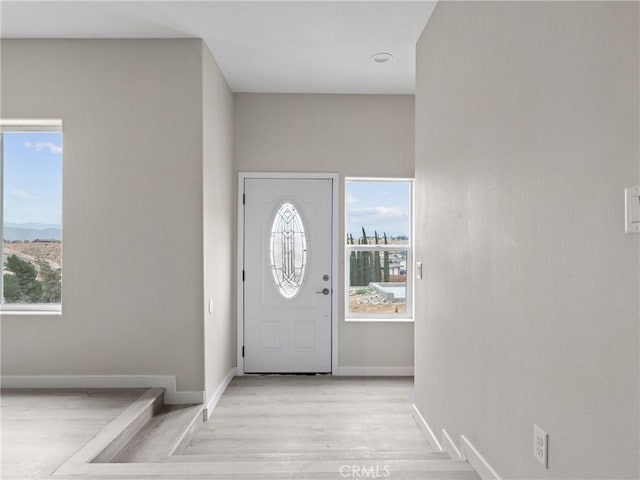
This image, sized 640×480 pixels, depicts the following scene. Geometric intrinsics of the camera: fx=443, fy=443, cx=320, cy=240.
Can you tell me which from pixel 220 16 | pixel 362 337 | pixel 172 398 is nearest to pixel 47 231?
pixel 172 398

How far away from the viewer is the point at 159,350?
3225mm

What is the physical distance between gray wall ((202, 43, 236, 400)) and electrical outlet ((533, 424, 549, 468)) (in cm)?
234

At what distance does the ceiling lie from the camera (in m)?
2.79

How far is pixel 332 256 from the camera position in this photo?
445 cm

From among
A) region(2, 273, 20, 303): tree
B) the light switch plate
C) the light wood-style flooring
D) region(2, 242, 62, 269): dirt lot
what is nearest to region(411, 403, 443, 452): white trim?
the light wood-style flooring

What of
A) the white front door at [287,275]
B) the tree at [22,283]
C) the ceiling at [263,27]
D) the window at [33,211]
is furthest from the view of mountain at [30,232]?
the white front door at [287,275]

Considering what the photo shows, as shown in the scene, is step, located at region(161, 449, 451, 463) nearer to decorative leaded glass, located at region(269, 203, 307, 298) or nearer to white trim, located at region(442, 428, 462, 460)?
white trim, located at region(442, 428, 462, 460)

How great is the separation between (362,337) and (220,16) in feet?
10.1

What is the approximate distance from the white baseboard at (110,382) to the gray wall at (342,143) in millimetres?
1728

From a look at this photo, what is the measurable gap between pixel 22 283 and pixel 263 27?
2624 millimetres

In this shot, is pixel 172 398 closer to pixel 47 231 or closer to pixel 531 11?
pixel 47 231

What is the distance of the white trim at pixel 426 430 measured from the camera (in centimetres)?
266

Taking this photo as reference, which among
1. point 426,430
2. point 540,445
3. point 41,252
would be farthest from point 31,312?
point 540,445

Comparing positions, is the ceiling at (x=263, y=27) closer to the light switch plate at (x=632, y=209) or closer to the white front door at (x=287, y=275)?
the white front door at (x=287, y=275)
